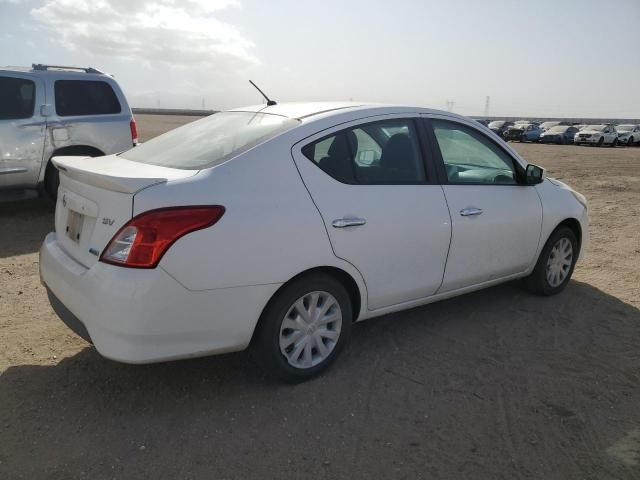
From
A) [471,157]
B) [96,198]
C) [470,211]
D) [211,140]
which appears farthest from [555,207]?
[96,198]

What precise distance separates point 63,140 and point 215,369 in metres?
5.33

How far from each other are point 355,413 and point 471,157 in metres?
2.24

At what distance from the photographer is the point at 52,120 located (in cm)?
733

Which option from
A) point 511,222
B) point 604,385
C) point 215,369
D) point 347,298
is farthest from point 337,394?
point 511,222

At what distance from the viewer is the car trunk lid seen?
2.77m

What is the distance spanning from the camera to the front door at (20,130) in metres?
7.02

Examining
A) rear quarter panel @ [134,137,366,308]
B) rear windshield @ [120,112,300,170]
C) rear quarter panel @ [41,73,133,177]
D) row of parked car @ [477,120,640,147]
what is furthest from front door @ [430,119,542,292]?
row of parked car @ [477,120,640,147]

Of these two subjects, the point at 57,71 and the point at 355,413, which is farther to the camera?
the point at 57,71

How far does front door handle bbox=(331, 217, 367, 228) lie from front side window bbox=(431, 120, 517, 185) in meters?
0.97

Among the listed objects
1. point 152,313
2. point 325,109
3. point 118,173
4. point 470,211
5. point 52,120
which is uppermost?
point 325,109

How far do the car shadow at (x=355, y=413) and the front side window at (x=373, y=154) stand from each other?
4.00ft

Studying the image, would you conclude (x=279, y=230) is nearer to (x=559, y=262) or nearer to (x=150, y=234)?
(x=150, y=234)

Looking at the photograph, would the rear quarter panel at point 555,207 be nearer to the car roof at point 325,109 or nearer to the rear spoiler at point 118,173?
the car roof at point 325,109

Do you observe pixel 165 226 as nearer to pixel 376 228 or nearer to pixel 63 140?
pixel 376 228
